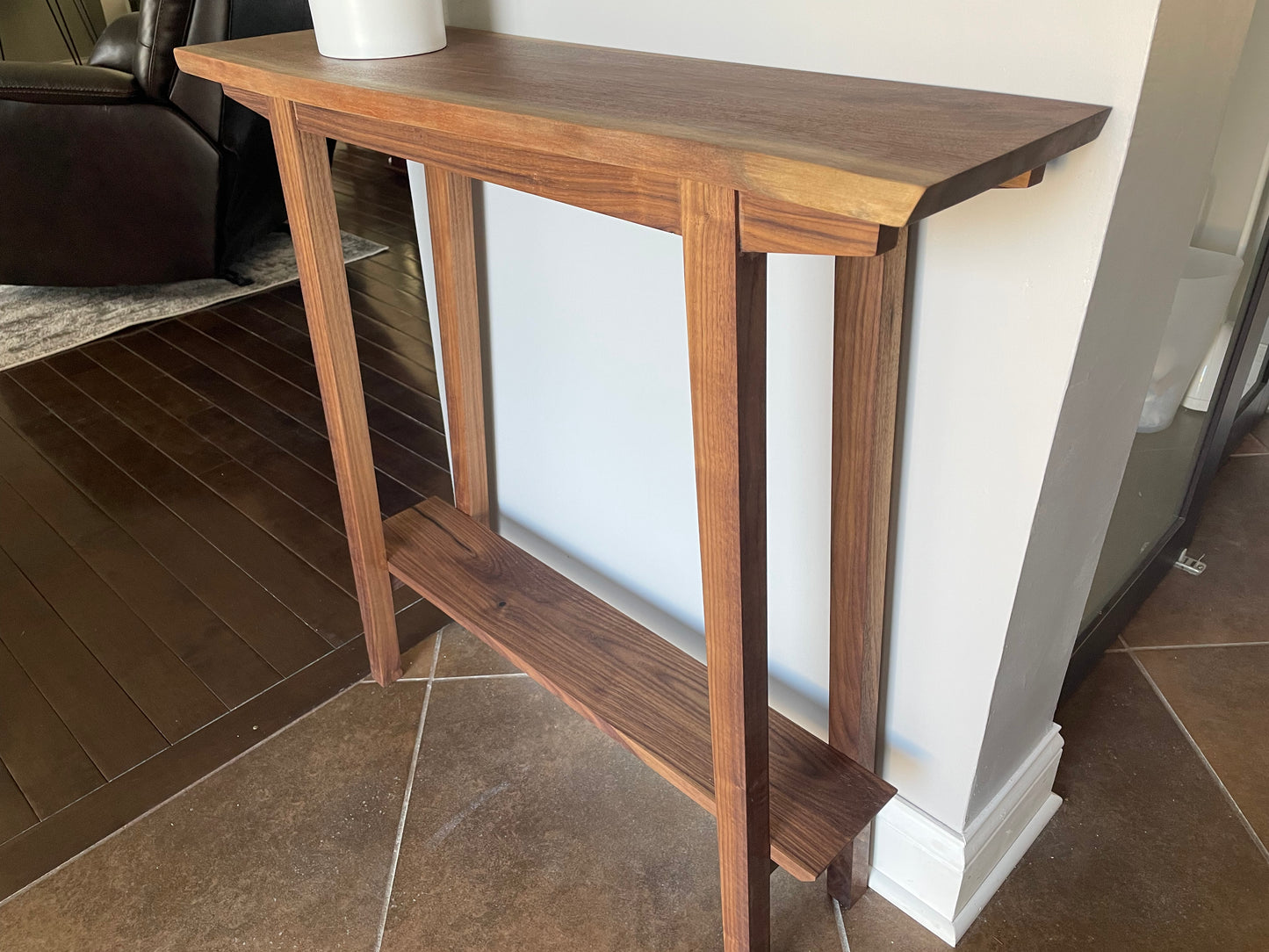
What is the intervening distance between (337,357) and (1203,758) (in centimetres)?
141

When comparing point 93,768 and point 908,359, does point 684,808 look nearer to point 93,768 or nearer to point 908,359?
point 908,359

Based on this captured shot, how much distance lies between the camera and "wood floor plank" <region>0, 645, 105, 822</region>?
4.83ft

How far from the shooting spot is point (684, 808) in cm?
140

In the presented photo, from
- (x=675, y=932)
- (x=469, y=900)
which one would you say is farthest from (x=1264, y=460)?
(x=469, y=900)

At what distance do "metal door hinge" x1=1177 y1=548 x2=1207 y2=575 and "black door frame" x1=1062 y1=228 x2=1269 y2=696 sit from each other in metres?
0.02

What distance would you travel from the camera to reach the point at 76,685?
65.5 inches

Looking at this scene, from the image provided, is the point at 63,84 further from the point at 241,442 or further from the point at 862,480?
the point at 862,480

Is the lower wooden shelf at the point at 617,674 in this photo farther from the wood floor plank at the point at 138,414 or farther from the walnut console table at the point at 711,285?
the wood floor plank at the point at 138,414

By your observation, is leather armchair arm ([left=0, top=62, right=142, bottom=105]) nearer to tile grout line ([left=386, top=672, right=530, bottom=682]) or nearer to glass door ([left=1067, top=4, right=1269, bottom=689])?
tile grout line ([left=386, top=672, right=530, bottom=682])

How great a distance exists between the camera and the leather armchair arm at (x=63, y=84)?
8.13ft

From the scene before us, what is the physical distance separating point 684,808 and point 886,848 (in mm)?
296

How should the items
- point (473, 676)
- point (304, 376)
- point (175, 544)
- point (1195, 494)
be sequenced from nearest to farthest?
point (473, 676) < point (1195, 494) < point (175, 544) < point (304, 376)

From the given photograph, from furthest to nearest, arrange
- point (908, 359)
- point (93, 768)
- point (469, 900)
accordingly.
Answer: point (93, 768)
point (469, 900)
point (908, 359)

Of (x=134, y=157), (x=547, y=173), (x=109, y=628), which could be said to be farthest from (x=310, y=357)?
(x=547, y=173)
